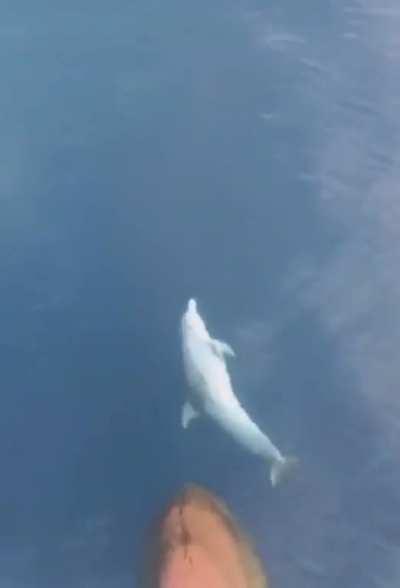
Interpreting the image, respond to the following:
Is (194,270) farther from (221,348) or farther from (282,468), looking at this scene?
(282,468)

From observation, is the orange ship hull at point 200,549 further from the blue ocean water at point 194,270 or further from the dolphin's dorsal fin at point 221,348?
the dolphin's dorsal fin at point 221,348

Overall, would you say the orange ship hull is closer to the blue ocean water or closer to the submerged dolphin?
the blue ocean water

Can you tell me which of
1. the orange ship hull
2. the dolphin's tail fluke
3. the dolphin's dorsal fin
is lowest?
the orange ship hull

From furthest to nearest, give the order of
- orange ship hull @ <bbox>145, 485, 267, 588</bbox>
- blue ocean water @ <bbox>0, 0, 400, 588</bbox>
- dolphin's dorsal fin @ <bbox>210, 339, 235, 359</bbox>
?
dolphin's dorsal fin @ <bbox>210, 339, 235, 359</bbox> → blue ocean water @ <bbox>0, 0, 400, 588</bbox> → orange ship hull @ <bbox>145, 485, 267, 588</bbox>

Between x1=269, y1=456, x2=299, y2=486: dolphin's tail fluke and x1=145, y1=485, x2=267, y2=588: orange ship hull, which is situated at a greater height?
x1=269, y1=456, x2=299, y2=486: dolphin's tail fluke

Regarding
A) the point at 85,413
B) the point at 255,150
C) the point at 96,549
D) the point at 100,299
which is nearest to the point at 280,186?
the point at 255,150

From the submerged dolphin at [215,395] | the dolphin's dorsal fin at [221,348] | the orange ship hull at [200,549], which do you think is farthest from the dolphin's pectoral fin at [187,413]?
the orange ship hull at [200,549]

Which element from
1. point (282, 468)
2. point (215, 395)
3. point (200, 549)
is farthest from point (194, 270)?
point (200, 549)

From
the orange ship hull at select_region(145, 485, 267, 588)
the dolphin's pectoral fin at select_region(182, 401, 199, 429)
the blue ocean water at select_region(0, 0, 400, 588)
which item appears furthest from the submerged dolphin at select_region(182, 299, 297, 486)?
the orange ship hull at select_region(145, 485, 267, 588)
